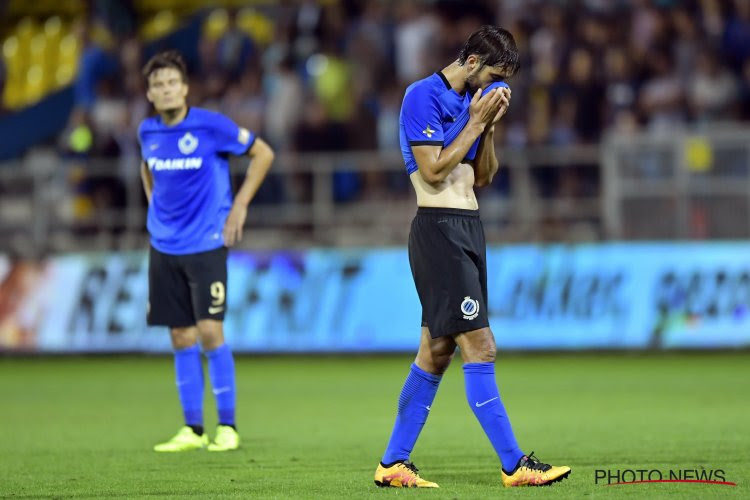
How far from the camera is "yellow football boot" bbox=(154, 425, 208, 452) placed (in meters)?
9.60

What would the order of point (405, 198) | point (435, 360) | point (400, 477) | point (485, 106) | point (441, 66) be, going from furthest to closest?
point (441, 66) < point (405, 198) < point (435, 360) < point (400, 477) < point (485, 106)

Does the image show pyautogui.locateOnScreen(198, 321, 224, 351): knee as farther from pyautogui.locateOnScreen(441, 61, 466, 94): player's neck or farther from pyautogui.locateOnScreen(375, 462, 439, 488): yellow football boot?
pyautogui.locateOnScreen(441, 61, 466, 94): player's neck

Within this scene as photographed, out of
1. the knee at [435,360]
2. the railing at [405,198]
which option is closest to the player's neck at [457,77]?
the knee at [435,360]

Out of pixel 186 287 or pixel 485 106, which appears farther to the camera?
pixel 186 287

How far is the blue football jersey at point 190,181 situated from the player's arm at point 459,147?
9.53ft

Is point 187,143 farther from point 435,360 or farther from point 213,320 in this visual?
point 435,360

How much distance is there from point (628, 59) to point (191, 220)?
35.1 ft

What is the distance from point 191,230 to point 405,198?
8.65 meters

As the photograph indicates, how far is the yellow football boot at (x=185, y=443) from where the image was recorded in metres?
9.60

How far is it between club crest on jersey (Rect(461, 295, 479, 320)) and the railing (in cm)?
1064

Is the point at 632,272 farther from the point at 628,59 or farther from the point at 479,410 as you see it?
the point at 479,410

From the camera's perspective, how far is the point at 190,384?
9914mm

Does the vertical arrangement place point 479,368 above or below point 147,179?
below

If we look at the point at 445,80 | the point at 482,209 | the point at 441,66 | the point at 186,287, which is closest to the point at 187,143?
the point at 186,287
